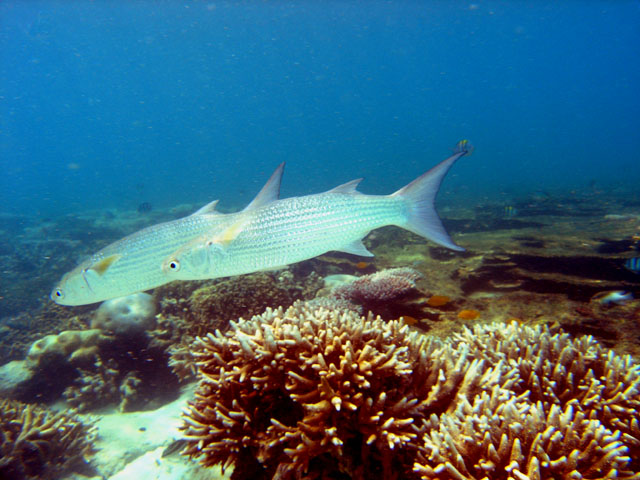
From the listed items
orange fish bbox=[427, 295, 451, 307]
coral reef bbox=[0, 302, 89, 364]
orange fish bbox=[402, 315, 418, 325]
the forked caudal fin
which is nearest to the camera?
the forked caudal fin

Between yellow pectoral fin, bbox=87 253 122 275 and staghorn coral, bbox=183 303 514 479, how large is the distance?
1784 millimetres

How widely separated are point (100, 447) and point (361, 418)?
425 cm

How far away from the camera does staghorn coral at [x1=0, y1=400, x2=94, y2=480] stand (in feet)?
12.3

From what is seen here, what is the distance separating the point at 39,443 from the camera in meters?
3.92

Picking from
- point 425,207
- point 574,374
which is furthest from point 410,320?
point 574,374

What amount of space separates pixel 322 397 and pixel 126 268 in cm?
290

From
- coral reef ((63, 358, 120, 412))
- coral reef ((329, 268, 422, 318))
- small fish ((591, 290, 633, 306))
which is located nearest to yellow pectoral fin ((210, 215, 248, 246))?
coral reef ((329, 268, 422, 318))

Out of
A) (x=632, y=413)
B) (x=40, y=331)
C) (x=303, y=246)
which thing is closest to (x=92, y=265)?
(x=303, y=246)

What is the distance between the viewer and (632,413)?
2.28 meters

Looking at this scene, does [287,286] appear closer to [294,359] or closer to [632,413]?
[294,359]

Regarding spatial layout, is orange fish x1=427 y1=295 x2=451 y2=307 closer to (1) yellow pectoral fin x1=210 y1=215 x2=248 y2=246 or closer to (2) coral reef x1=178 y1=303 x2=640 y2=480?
(2) coral reef x1=178 y1=303 x2=640 y2=480

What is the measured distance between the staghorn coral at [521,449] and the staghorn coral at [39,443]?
4.75 metres

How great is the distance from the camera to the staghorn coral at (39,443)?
3746mm

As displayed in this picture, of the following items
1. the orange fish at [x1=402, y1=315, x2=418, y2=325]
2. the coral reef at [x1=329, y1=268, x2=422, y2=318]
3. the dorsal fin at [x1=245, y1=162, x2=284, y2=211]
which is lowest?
the orange fish at [x1=402, y1=315, x2=418, y2=325]
